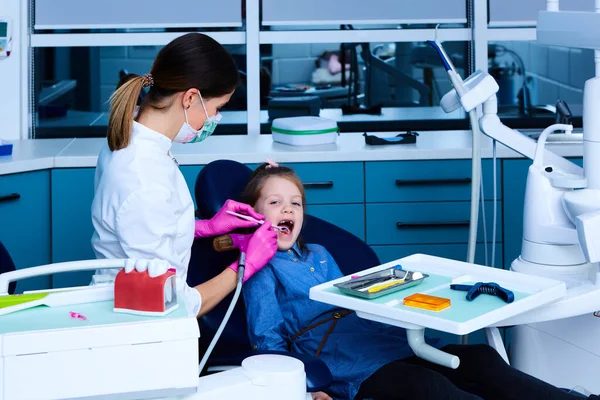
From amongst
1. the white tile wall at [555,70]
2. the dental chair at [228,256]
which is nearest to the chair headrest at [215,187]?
the dental chair at [228,256]

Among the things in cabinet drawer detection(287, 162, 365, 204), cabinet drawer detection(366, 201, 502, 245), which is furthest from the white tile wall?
cabinet drawer detection(287, 162, 365, 204)

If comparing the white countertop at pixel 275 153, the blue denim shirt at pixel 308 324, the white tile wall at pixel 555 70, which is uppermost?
the white tile wall at pixel 555 70

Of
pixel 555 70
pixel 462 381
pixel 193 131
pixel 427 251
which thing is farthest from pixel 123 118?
pixel 555 70

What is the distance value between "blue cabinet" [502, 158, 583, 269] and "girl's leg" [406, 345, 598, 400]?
1312 millimetres

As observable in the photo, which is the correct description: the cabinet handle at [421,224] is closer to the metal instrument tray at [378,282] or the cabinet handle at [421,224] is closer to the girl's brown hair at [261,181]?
the girl's brown hair at [261,181]

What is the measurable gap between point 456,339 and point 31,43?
2237 millimetres

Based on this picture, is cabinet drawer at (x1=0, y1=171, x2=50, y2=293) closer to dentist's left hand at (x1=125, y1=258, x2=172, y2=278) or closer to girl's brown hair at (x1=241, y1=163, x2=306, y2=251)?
girl's brown hair at (x1=241, y1=163, x2=306, y2=251)

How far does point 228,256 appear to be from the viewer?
262 cm

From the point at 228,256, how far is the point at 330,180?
985 mm

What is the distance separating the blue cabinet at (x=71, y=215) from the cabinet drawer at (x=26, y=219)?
3cm

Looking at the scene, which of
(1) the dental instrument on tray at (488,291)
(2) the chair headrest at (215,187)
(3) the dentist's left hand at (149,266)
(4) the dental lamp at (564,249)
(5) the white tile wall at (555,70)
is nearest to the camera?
(3) the dentist's left hand at (149,266)

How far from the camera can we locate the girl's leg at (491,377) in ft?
6.88

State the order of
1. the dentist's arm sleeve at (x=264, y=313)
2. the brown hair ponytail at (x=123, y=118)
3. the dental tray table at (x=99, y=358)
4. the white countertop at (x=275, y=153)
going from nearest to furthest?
→ the dental tray table at (x=99, y=358) < the brown hair ponytail at (x=123, y=118) < the dentist's arm sleeve at (x=264, y=313) < the white countertop at (x=275, y=153)

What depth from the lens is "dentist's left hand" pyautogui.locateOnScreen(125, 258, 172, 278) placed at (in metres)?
1.52
